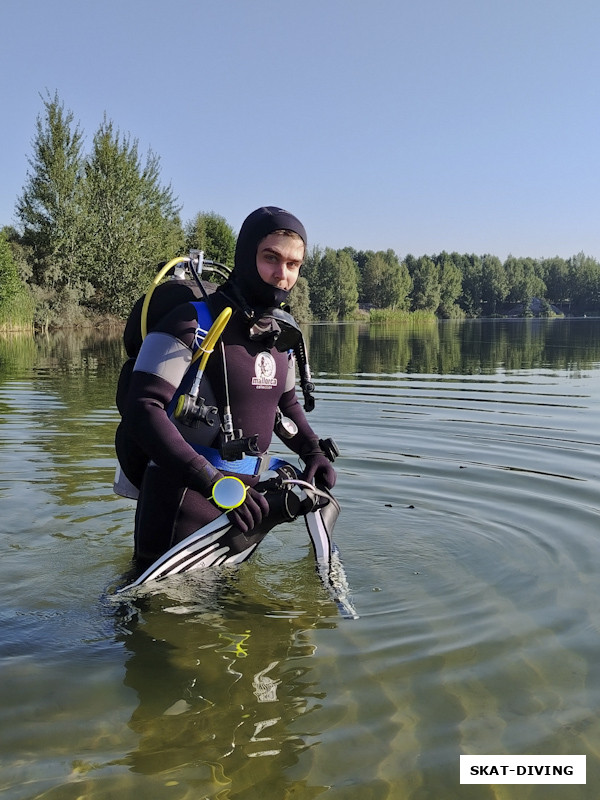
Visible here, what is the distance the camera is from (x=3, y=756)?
2.41 meters

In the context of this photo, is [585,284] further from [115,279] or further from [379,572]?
[379,572]

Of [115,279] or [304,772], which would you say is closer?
[304,772]

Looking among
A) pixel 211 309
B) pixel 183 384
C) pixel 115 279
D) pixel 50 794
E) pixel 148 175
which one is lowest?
pixel 50 794

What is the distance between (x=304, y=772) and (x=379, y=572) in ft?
6.49

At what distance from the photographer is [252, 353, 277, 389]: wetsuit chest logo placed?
3748 mm

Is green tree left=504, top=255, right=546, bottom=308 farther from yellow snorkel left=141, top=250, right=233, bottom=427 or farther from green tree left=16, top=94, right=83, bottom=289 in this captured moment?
yellow snorkel left=141, top=250, right=233, bottom=427

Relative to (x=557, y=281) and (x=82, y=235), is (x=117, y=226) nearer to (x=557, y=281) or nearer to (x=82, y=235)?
(x=82, y=235)

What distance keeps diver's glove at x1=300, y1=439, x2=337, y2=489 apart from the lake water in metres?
0.53

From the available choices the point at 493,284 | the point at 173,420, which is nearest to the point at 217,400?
the point at 173,420

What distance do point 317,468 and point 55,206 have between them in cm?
4393

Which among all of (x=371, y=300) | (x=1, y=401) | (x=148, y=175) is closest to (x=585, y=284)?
(x=371, y=300)

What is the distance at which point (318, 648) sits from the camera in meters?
3.26

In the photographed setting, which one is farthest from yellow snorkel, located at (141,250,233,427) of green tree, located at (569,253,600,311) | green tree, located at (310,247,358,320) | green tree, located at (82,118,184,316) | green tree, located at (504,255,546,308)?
green tree, located at (569,253,600,311)

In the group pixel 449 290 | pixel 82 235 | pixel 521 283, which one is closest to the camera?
pixel 82 235
